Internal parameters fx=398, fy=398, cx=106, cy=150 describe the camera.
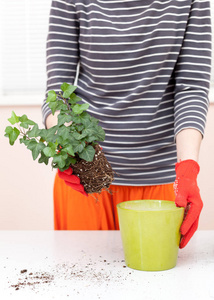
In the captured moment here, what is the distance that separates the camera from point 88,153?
78cm

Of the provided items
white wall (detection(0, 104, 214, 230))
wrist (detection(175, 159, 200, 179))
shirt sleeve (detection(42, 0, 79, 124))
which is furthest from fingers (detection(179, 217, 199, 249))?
white wall (detection(0, 104, 214, 230))

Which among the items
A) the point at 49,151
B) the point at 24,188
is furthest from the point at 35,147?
the point at 24,188

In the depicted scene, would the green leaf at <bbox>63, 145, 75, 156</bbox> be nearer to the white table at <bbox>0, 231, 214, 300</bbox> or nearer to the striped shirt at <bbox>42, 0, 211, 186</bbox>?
the white table at <bbox>0, 231, 214, 300</bbox>

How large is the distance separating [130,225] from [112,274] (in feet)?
0.30

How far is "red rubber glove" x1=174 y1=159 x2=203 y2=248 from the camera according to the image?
77 cm

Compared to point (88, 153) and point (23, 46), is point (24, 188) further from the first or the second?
point (88, 153)

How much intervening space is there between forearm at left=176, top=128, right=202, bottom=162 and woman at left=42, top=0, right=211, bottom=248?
7 centimetres

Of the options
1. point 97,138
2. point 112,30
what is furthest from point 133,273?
point 112,30

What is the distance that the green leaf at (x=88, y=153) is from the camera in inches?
30.6

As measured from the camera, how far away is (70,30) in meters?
1.13

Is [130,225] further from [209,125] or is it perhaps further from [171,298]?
[209,125]

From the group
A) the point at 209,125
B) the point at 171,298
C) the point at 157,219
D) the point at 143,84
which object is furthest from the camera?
the point at 209,125

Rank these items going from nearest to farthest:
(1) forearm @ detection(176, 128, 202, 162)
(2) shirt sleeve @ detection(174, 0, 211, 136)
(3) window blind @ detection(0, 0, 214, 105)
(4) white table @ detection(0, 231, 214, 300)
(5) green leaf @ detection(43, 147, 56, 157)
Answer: (4) white table @ detection(0, 231, 214, 300) < (5) green leaf @ detection(43, 147, 56, 157) < (1) forearm @ detection(176, 128, 202, 162) < (2) shirt sleeve @ detection(174, 0, 211, 136) < (3) window blind @ detection(0, 0, 214, 105)

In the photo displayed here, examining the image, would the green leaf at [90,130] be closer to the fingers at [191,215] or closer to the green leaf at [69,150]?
the green leaf at [69,150]
